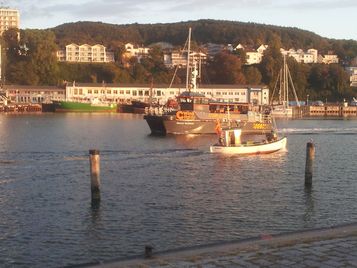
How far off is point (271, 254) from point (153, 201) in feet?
43.5

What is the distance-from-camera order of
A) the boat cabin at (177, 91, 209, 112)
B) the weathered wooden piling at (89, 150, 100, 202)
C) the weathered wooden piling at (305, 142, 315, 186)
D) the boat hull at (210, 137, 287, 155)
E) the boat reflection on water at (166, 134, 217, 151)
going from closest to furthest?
the weathered wooden piling at (89, 150, 100, 202)
the weathered wooden piling at (305, 142, 315, 186)
the boat hull at (210, 137, 287, 155)
the boat reflection on water at (166, 134, 217, 151)
the boat cabin at (177, 91, 209, 112)

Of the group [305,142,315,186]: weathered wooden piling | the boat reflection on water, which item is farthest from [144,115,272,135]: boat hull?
[305,142,315,186]: weathered wooden piling

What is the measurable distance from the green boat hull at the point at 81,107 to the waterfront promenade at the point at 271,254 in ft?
460

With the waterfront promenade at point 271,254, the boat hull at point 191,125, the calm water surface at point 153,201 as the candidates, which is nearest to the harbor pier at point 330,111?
the boat hull at point 191,125

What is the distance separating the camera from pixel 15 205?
1011 inches

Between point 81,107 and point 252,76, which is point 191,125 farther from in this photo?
point 252,76

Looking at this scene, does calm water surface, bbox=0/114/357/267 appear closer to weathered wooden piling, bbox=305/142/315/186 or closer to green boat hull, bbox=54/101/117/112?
weathered wooden piling, bbox=305/142/315/186

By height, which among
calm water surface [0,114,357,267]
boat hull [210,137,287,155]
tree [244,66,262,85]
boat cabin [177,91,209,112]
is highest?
tree [244,66,262,85]

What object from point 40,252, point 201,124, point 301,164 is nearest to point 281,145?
point 301,164

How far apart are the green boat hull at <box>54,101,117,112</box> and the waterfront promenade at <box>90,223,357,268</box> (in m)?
140

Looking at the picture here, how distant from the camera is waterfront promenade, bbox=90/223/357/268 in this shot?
13250 mm

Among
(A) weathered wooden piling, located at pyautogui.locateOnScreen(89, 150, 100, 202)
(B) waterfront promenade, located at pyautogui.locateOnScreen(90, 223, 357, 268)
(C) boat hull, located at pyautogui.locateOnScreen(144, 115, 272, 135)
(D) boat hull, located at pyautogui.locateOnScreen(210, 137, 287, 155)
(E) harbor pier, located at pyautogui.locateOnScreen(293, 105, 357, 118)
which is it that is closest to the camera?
(B) waterfront promenade, located at pyautogui.locateOnScreen(90, 223, 357, 268)

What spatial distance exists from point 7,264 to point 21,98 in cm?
16116

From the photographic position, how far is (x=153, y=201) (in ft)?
88.1
